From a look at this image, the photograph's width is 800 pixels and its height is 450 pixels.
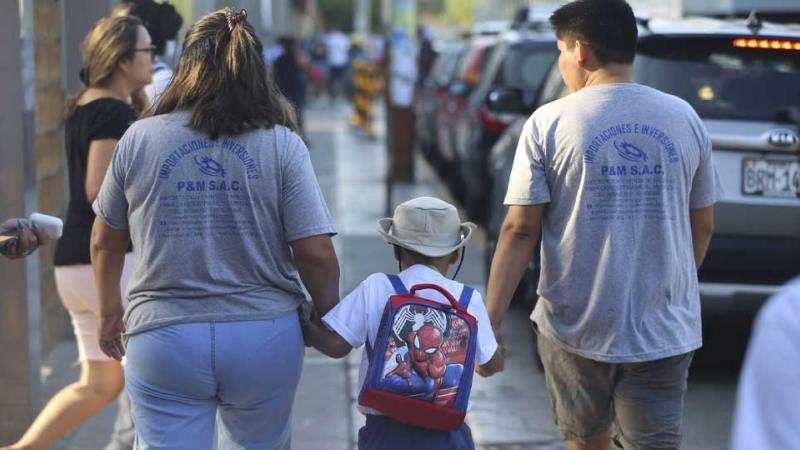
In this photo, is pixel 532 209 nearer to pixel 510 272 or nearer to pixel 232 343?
pixel 510 272

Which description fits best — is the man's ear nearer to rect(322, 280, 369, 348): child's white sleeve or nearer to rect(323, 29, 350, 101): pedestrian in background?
rect(322, 280, 369, 348): child's white sleeve

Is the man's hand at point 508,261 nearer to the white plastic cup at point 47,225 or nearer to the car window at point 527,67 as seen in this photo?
the white plastic cup at point 47,225

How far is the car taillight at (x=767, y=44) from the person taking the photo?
6.32 meters

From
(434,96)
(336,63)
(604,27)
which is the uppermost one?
(604,27)

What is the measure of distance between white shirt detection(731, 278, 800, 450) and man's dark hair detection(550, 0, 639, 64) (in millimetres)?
2378

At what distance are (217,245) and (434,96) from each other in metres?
15.2

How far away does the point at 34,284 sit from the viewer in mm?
5566

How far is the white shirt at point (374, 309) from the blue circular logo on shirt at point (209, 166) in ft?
1.58

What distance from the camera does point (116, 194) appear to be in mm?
3670

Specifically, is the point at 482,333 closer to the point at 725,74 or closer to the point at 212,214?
the point at 212,214

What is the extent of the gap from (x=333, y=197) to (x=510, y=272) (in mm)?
10924

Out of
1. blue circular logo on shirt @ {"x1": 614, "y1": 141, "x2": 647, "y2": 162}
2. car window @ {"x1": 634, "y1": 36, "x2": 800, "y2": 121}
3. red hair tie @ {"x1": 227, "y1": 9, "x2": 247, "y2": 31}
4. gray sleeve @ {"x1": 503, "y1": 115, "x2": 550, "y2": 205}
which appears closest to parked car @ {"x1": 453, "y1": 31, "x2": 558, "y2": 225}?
car window @ {"x1": 634, "y1": 36, "x2": 800, "y2": 121}

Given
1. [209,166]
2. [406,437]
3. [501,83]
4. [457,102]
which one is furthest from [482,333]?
[457,102]

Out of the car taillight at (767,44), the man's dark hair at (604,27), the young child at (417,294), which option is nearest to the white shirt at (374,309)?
the young child at (417,294)
